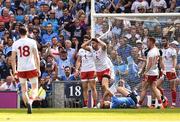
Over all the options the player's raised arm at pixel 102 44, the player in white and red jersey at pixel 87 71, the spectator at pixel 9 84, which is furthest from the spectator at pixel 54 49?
the player's raised arm at pixel 102 44

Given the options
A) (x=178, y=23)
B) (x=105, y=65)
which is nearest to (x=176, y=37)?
(x=178, y=23)

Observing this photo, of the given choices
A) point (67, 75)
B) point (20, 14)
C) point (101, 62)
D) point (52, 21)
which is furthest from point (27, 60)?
point (20, 14)

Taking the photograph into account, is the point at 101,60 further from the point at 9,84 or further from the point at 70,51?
the point at 9,84

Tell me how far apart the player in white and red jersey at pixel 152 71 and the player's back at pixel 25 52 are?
458cm

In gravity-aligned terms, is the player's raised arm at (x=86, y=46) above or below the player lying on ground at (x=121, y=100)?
above

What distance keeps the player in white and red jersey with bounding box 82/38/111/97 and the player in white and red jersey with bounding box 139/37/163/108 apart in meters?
1.09

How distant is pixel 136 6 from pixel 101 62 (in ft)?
12.1

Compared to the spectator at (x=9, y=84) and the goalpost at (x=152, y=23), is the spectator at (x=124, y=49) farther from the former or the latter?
the spectator at (x=9, y=84)

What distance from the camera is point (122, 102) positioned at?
21.0m

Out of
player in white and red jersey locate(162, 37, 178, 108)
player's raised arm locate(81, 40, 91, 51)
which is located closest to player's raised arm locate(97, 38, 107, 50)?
player's raised arm locate(81, 40, 91, 51)

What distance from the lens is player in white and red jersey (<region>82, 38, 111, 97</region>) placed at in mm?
21281

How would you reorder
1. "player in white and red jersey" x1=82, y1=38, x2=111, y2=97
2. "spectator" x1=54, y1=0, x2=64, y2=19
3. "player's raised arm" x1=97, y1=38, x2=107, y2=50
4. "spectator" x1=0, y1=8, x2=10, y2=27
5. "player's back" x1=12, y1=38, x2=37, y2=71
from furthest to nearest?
"spectator" x1=0, y1=8, x2=10, y2=27 → "spectator" x1=54, y1=0, x2=64, y2=19 → "player in white and red jersey" x1=82, y1=38, x2=111, y2=97 → "player's raised arm" x1=97, y1=38, x2=107, y2=50 → "player's back" x1=12, y1=38, x2=37, y2=71

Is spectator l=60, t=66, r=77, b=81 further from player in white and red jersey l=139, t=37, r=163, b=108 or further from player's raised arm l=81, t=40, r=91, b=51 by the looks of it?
player in white and red jersey l=139, t=37, r=163, b=108

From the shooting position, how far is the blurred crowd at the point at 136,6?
78.2ft
